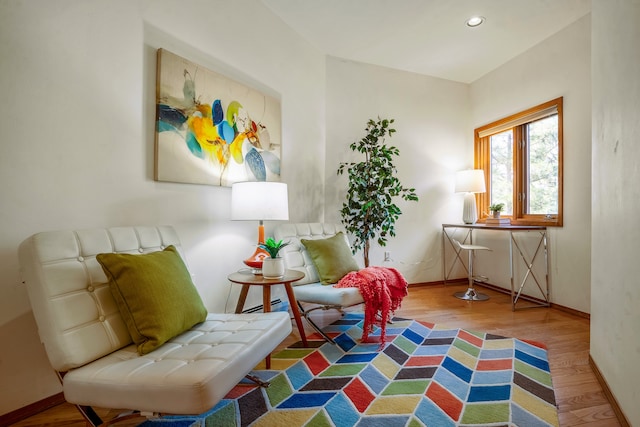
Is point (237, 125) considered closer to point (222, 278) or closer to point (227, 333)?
point (222, 278)

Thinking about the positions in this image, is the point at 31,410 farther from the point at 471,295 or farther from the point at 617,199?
the point at 471,295

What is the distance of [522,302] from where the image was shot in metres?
3.39

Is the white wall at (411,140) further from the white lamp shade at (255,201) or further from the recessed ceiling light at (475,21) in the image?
the white lamp shade at (255,201)

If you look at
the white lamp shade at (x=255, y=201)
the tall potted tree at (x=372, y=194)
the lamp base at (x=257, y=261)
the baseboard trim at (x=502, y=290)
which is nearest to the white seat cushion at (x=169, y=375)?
the lamp base at (x=257, y=261)

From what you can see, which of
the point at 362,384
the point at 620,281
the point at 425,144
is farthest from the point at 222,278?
the point at 425,144

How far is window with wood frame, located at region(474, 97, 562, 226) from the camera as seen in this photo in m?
3.29

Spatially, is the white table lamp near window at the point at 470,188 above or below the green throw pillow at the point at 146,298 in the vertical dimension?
above

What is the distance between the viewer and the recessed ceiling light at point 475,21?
2998 mm

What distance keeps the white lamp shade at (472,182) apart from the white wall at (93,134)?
265cm

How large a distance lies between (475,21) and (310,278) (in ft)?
9.15

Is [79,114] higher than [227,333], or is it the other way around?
[79,114]

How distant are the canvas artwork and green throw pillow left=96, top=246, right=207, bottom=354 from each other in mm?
828

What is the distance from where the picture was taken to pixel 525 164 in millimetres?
3656

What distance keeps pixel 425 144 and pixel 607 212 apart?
8.39 feet
